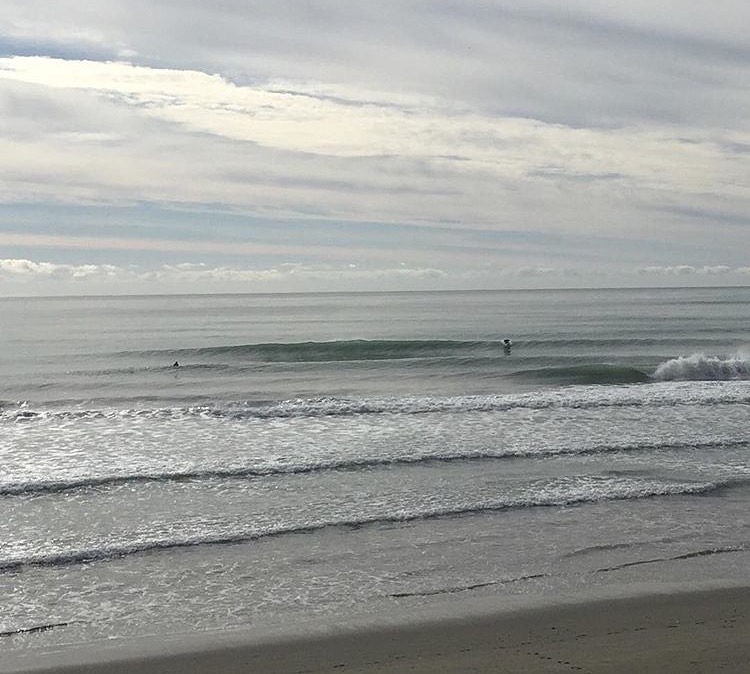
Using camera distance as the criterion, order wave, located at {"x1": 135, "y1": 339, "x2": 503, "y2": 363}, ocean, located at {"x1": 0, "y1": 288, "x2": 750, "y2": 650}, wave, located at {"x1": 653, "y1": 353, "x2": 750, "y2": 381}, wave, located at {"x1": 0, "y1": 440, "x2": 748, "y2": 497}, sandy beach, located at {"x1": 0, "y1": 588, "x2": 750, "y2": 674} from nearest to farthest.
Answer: sandy beach, located at {"x1": 0, "y1": 588, "x2": 750, "y2": 674}
ocean, located at {"x1": 0, "y1": 288, "x2": 750, "y2": 650}
wave, located at {"x1": 0, "y1": 440, "x2": 748, "y2": 497}
wave, located at {"x1": 653, "y1": 353, "x2": 750, "y2": 381}
wave, located at {"x1": 135, "y1": 339, "x2": 503, "y2": 363}

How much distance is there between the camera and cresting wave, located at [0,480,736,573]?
9180 mm

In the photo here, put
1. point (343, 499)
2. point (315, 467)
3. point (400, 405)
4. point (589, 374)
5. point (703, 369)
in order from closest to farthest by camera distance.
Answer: point (343, 499) < point (315, 467) < point (400, 405) < point (589, 374) < point (703, 369)

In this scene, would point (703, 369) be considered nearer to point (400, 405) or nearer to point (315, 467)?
point (400, 405)

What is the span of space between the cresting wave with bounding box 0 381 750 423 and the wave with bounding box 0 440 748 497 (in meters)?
5.08

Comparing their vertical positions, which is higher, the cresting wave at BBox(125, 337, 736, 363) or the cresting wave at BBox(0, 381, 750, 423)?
the cresting wave at BBox(0, 381, 750, 423)

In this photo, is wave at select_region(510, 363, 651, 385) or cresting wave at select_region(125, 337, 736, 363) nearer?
wave at select_region(510, 363, 651, 385)

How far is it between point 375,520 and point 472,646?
390cm

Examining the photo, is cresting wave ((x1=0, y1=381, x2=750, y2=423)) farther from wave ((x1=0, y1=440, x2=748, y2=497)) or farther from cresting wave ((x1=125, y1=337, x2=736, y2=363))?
cresting wave ((x1=125, y1=337, x2=736, y2=363))

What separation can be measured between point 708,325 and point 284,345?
94.9 ft

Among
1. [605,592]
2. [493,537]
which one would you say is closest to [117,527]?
[493,537]

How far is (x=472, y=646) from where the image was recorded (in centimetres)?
680

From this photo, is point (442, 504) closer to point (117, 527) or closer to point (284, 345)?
point (117, 527)

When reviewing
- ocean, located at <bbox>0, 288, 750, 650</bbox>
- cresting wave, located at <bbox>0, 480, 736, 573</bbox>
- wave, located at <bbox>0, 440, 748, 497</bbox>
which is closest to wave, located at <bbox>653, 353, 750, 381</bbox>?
ocean, located at <bbox>0, 288, 750, 650</bbox>

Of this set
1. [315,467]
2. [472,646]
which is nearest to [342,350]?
[315,467]
